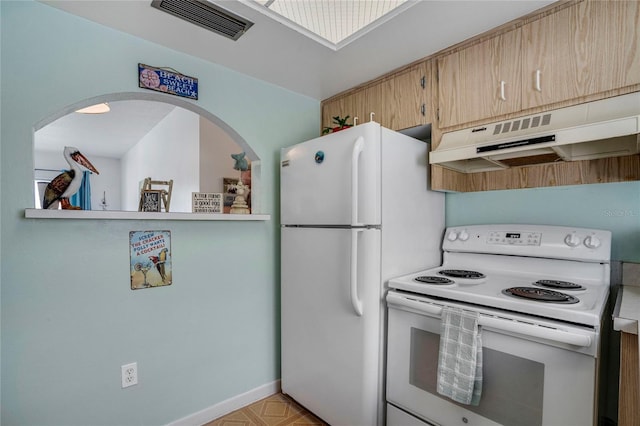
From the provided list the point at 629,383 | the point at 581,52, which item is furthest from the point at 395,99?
the point at 629,383

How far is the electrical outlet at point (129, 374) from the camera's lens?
1625 millimetres

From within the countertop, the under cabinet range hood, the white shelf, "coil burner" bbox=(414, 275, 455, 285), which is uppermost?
the under cabinet range hood

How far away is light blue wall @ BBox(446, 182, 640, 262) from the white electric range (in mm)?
84

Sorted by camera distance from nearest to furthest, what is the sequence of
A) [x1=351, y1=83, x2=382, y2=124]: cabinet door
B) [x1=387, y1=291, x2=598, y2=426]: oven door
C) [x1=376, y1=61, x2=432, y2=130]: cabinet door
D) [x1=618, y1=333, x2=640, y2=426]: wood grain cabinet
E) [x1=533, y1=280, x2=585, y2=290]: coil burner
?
[x1=618, y1=333, x2=640, y2=426]: wood grain cabinet, [x1=387, y1=291, x2=598, y2=426]: oven door, [x1=533, y1=280, x2=585, y2=290]: coil burner, [x1=376, y1=61, x2=432, y2=130]: cabinet door, [x1=351, y1=83, x2=382, y2=124]: cabinet door

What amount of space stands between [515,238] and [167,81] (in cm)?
210

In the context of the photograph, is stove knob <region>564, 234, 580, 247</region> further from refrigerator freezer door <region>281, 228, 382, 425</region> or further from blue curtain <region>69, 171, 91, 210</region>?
blue curtain <region>69, 171, 91, 210</region>

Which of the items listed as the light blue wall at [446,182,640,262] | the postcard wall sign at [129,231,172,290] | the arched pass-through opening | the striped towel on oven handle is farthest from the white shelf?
the light blue wall at [446,182,640,262]

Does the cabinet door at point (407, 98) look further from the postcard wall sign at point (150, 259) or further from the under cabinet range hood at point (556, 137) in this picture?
the postcard wall sign at point (150, 259)

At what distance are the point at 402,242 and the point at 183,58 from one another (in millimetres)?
1626

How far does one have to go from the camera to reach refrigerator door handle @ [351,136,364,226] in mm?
1583

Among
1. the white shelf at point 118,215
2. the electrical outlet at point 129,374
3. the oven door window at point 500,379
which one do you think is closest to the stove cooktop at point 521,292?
the oven door window at point 500,379

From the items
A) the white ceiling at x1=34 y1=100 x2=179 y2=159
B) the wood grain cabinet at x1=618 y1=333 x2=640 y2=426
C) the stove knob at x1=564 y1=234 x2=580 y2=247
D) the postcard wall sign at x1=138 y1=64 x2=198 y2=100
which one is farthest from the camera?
the white ceiling at x1=34 y1=100 x2=179 y2=159

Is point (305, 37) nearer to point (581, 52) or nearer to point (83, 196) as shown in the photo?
point (581, 52)

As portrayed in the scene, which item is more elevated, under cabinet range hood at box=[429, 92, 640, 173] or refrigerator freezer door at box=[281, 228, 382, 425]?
under cabinet range hood at box=[429, 92, 640, 173]
